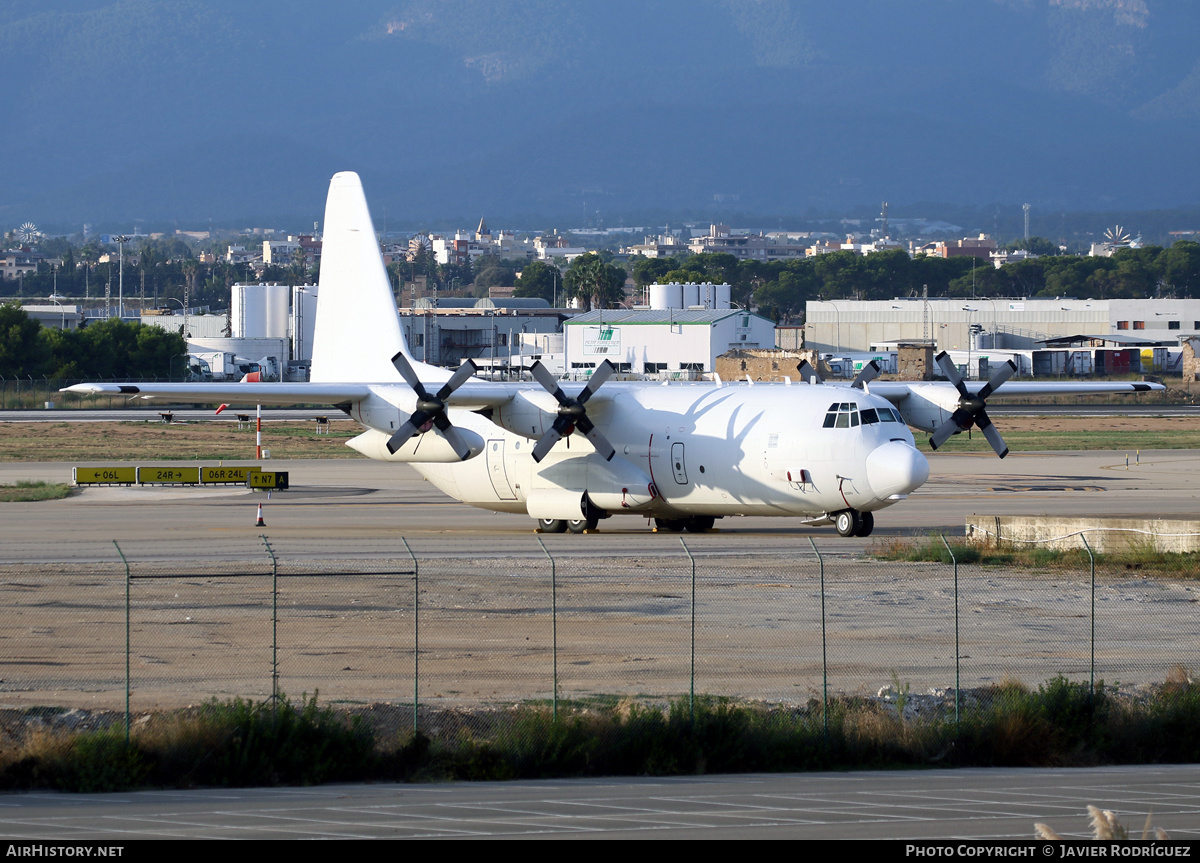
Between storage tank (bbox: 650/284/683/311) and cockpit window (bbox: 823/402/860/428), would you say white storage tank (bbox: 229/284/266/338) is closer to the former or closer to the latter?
storage tank (bbox: 650/284/683/311)

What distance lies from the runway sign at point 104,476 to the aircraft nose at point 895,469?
89.3 ft

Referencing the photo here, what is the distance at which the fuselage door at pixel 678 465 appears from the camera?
34.1 meters

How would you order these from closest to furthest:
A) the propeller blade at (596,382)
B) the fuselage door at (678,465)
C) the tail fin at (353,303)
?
the fuselage door at (678,465)
the propeller blade at (596,382)
the tail fin at (353,303)

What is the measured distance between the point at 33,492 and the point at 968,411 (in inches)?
1178

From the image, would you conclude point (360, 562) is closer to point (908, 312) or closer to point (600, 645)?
point (600, 645)

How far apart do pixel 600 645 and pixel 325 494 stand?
26626 millimetres

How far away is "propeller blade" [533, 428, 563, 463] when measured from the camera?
3409cm

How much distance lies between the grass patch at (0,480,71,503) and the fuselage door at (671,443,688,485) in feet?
71.9

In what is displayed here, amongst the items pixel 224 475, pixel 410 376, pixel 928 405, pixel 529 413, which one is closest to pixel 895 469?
pixel 928 405

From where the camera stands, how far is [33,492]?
151 feet

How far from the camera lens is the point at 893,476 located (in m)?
30.8

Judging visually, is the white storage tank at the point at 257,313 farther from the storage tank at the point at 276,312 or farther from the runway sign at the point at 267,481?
the runway sign at the point at 267,481

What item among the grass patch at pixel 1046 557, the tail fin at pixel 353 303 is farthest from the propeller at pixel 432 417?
the grass patch at pixel 1046 557

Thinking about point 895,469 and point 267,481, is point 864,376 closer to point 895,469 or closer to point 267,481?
point 895,469
